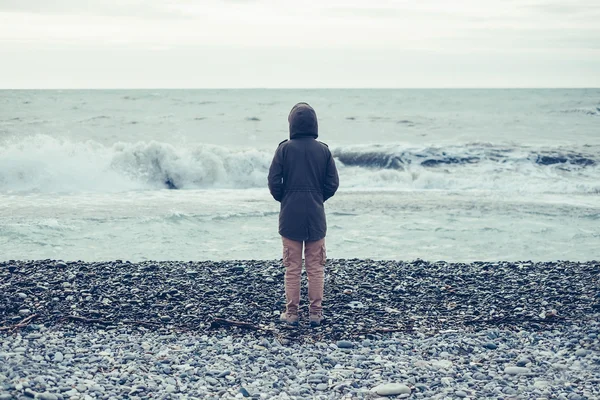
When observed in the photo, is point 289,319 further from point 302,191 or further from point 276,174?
point 276,174

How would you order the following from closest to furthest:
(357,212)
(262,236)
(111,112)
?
1. (262,236)
2. (357,212)
3. (111,112)

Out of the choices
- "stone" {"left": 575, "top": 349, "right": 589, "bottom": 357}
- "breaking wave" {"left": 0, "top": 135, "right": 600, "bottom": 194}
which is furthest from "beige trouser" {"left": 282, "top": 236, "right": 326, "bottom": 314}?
"breaking wave" {"left": 0, "top": 135, "right": 600, "bottom": 194}

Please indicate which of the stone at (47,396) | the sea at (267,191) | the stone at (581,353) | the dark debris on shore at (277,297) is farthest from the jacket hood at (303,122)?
the sea at (267,191)

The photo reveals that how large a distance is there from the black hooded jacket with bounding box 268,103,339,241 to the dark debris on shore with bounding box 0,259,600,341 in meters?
1.01

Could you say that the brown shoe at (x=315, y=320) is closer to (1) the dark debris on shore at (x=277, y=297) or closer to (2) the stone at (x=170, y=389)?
(1) the dark debris on shore at (x=277, y=297)

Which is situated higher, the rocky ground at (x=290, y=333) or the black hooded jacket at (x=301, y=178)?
the black hooded jacket at (x=301, y=178)

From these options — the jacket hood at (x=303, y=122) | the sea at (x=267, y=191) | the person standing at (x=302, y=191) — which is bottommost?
the sea at (x=267, y=191)

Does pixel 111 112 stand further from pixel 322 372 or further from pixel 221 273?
pixel 322 372

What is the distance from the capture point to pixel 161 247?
11.7m

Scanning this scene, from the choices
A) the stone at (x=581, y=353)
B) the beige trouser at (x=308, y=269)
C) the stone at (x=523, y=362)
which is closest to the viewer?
the stone at (x=523, y=362)

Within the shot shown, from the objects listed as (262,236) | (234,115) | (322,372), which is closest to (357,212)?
(262,236)

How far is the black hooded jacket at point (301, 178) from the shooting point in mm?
6281

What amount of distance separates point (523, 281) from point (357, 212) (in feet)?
24.9

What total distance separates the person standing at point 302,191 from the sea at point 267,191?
4.55 metres
